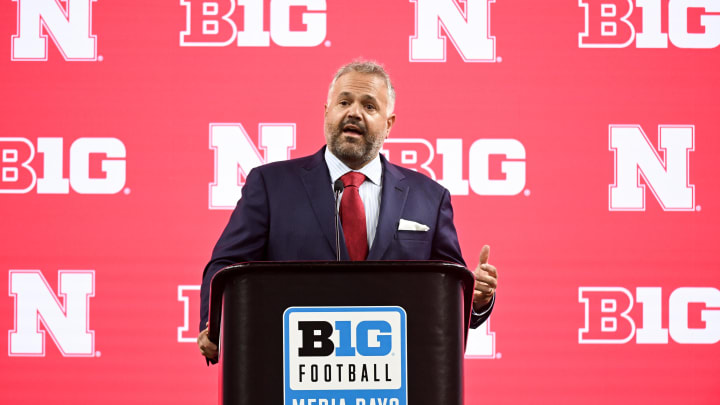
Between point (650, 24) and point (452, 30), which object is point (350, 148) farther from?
point (650, 24)

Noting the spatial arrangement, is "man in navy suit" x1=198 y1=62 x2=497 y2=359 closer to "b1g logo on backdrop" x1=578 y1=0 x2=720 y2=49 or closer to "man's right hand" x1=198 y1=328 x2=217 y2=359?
"man's right hand" x1=198 y1=328 x2=217 y2=359

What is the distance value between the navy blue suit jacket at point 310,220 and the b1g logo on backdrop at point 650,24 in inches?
57.6

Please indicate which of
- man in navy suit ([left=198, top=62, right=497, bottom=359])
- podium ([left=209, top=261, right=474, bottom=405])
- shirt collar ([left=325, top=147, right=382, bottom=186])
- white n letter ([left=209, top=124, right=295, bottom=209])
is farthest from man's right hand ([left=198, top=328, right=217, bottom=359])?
white n letter ([left=209, top=124, right=295, bottom=209])

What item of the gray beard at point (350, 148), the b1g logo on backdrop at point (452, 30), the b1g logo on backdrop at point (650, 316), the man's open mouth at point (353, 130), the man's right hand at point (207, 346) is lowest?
the b1g logo on backdrop at point (650, 316)

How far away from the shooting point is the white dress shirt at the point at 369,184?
6.92 feet

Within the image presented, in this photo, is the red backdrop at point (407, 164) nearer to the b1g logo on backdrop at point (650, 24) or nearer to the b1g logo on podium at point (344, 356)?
the b1g logo on backdrop at point (650, 24)

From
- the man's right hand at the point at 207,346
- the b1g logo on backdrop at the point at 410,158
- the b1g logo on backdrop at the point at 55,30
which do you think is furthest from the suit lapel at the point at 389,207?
the b1g logo on backdrop at the point at 55,30

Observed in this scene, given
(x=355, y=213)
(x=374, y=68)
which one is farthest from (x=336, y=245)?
(x=374, y=68)

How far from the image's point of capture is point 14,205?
3.18m

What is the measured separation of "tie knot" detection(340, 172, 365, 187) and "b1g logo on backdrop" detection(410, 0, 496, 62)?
120 centimetres

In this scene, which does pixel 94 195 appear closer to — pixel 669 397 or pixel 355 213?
pixel 355 213

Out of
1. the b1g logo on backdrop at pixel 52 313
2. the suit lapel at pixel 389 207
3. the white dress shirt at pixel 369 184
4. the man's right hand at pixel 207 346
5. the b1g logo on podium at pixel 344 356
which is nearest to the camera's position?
the b1g logo on podium at pixel 344 356

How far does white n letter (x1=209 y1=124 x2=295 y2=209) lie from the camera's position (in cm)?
318

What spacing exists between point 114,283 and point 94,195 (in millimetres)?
359
